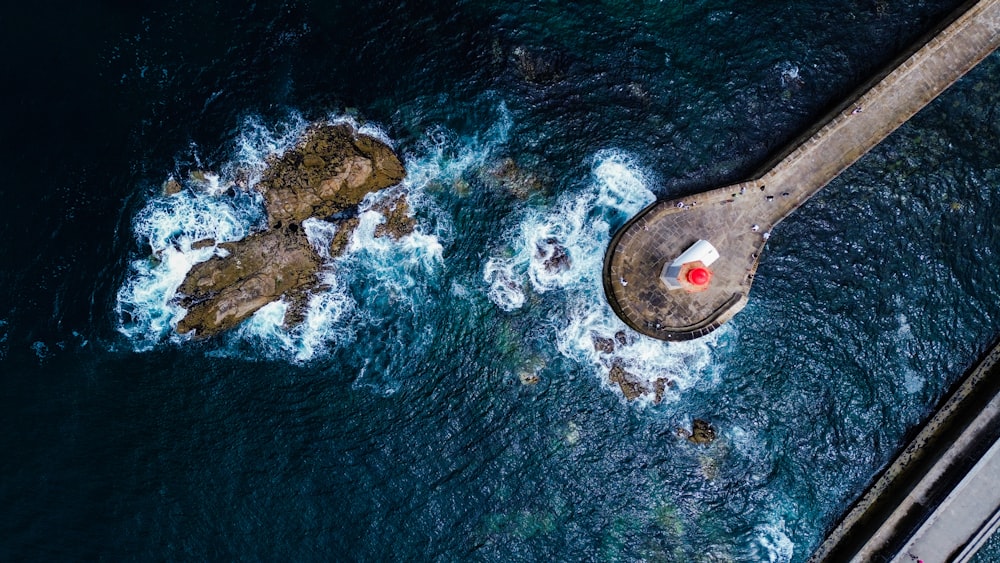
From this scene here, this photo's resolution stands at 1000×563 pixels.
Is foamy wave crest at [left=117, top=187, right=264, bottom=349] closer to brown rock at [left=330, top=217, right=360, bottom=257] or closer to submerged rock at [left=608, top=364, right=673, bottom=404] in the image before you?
brown rock at [left=330, top=217, right=360, bottom=257]

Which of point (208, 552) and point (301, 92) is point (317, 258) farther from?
point (208, 552)

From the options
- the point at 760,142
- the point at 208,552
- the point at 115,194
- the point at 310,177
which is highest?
the point at 115,194

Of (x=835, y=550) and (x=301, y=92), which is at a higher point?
(x=301, y=92)

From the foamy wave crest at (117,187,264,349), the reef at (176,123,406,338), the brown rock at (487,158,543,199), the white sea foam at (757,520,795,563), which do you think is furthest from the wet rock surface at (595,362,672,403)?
the foamy wave crest at (117,187,264,349)

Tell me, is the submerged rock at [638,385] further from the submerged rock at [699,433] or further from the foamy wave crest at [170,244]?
the foamy wave crest at [170,244]

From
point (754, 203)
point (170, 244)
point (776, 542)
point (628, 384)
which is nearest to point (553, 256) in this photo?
point (628, 384)

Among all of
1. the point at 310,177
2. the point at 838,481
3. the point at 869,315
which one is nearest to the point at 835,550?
the point at 838,481

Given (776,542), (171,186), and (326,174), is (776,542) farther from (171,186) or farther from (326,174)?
(171,186)
